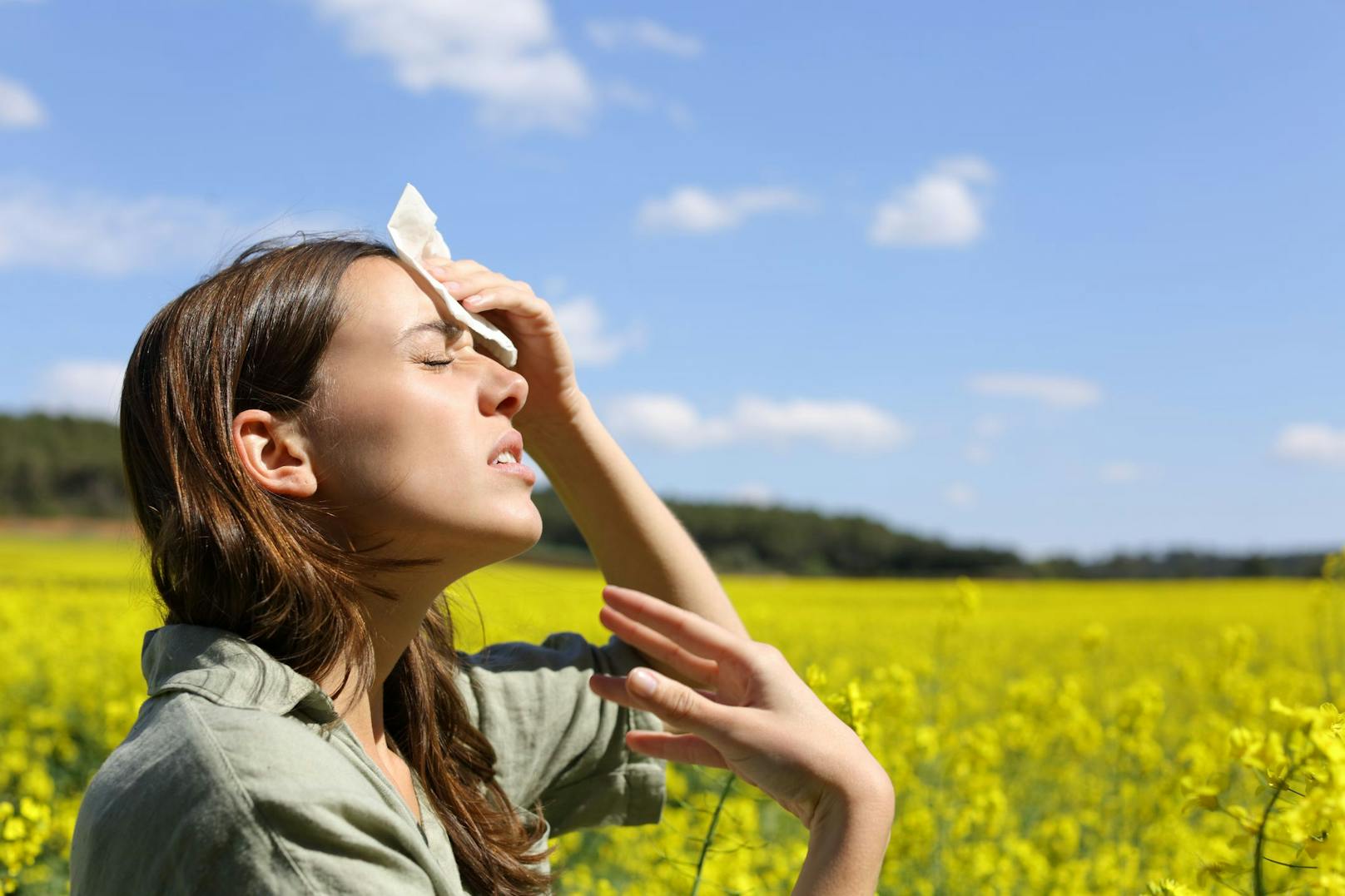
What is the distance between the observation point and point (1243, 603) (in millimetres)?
17453

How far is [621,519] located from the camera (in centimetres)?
178

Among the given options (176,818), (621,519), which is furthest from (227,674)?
(621,519)

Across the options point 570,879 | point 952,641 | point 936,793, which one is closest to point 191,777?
point 570,879

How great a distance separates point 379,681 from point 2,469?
3994 centimetres

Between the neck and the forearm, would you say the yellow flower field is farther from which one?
the neck

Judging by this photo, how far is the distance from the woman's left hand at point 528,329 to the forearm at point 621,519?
0.03 meters

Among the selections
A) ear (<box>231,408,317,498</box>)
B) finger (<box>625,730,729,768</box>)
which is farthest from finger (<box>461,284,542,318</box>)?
finger (<box>625,730,729,768</box>)

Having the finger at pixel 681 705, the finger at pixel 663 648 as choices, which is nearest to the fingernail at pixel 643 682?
the finger at pixel 681 705

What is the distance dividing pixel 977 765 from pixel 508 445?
9.15ft

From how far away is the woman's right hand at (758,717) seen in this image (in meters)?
1.08

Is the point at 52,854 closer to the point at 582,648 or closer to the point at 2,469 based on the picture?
the point at 582,648

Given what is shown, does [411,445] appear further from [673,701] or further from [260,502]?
[673,701]

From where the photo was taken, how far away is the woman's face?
129cm

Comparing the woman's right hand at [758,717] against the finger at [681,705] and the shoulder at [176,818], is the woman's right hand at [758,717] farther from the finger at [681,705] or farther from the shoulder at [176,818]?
the shoulder at [176,818]
